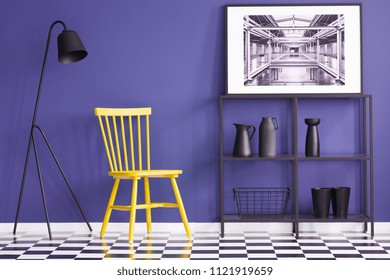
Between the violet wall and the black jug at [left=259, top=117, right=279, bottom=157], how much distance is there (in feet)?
0.78

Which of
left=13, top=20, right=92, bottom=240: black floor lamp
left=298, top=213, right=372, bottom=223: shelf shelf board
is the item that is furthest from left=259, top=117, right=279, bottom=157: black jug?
left=13, top=20, right=92, bottom=240: black floor lamp

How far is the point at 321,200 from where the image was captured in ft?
15.3

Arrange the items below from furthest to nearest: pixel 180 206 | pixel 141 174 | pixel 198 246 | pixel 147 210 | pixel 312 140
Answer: pixel 147 210 → pixel 312 140 → pixel 180 206 → pixel 141 174 → pixel 198 246

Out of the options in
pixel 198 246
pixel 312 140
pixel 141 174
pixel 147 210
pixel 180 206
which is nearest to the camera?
pixel 198 246

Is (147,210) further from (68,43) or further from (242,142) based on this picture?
(68,43)

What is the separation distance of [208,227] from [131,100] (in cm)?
116

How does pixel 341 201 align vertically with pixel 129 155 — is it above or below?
below

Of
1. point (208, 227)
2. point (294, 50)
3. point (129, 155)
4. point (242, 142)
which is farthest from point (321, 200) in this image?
point (129, 155)

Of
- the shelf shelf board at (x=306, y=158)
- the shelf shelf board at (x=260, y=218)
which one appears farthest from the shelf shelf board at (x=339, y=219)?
the shelf shelf board at (x=306, y=158)

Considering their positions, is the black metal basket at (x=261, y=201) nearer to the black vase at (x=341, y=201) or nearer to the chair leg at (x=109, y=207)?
the black vase at (x=341, y=201)

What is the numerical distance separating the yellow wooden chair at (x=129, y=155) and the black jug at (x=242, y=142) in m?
0.50

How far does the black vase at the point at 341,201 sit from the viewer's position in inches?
183
